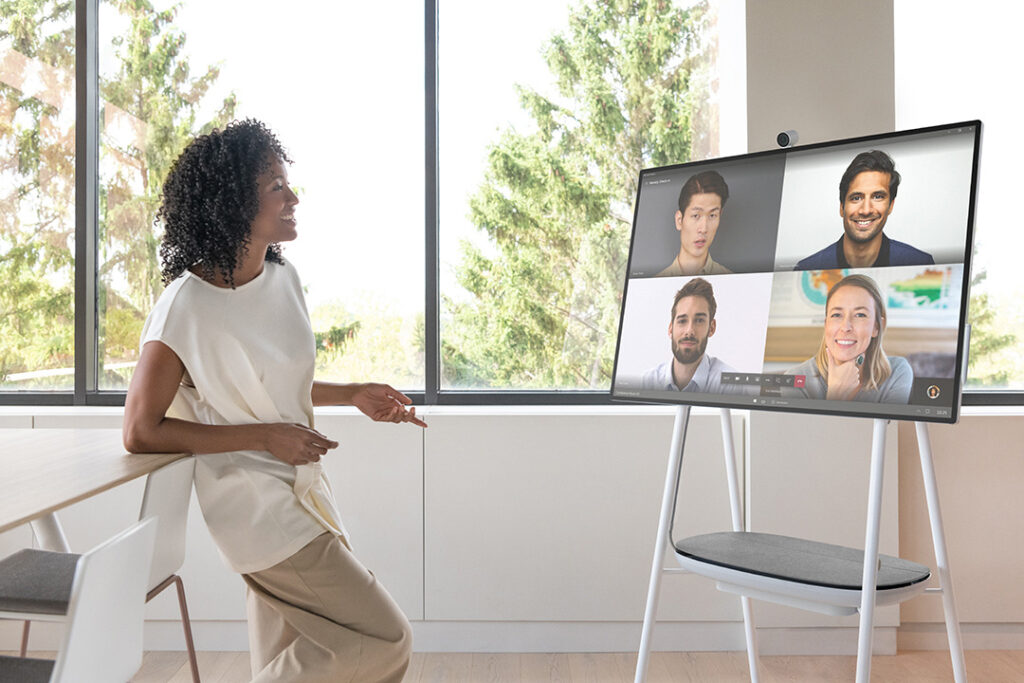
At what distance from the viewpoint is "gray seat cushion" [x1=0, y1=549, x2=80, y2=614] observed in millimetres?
1822

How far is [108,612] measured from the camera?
1.31 meters

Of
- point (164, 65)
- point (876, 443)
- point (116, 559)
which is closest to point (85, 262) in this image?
point (164, 65)

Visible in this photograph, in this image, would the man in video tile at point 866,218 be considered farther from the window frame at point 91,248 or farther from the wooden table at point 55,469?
the wooden table at point 55,469

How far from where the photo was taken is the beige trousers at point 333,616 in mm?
1844

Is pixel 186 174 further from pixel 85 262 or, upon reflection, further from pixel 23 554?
pixel 85 262

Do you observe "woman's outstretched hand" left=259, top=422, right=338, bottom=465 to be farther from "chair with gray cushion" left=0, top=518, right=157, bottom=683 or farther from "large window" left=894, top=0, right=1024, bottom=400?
"large window" left=894, top=0, right=1024, bottom=400

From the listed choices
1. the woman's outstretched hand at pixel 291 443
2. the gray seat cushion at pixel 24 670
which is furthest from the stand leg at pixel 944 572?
the gray seat cushion at pixel 24 670

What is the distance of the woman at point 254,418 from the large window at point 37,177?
1.60m

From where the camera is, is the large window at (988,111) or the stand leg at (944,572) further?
the large window at (988,111)

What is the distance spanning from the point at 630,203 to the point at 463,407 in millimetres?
960

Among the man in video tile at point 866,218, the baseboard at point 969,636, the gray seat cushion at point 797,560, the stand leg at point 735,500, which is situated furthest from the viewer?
the baseboard at point 969,636

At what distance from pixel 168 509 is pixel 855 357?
1588mm

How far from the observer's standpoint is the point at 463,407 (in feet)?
10.7

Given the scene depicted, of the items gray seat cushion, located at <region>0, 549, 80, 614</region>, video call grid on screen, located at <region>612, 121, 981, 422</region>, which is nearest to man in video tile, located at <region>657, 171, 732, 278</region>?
video call grid on screen, located at <region>612, 121, 981, 422</region>
